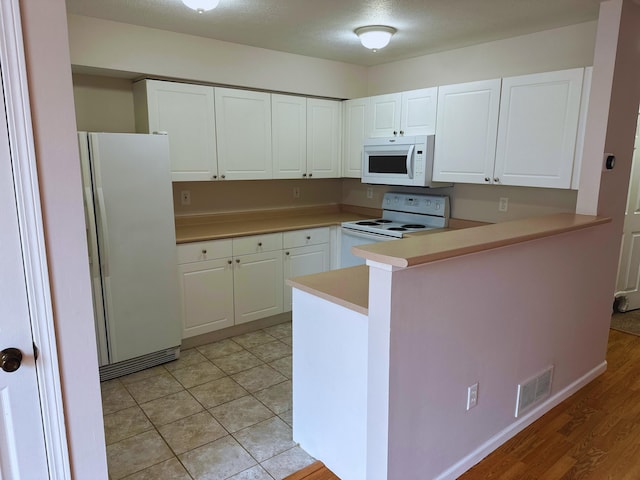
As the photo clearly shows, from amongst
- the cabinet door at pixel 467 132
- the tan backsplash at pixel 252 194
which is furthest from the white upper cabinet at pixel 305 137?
the cabinet door at pixel 467 132

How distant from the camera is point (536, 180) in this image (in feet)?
9.73

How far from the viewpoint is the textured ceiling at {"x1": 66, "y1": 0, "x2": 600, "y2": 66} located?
2.59 m

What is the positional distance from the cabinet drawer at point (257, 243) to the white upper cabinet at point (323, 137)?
2.79ft

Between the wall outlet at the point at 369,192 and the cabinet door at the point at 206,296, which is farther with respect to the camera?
the wall outlet at the point at 369,192

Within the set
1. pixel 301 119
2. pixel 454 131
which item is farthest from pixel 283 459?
pixel 301 119

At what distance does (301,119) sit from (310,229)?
1051 mm

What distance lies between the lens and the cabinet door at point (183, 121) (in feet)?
10.5

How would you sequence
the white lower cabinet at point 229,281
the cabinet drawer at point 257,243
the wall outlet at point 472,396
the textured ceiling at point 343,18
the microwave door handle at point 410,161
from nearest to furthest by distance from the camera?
the wall outlet at point 472,396 → the textured ceiling at point 343,18 → the white lower cabinet at point 229,281 → the cabinet drawer at point 257,243 → the microwave door handle at point 410,161

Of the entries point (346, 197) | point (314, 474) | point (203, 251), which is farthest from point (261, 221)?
point (314, 474)

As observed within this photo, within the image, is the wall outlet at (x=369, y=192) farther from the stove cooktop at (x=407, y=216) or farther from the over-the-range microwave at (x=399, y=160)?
the over-the-range microwave at (x=399, y=160)

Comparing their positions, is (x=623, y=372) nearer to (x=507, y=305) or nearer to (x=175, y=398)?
(x=507, y=305)

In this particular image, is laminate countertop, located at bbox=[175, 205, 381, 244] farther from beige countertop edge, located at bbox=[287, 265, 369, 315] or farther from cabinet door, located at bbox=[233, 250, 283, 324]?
beige countertop edge, located at bbox=[287, 265, 369, 315]

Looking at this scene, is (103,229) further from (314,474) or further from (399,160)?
(399,160)

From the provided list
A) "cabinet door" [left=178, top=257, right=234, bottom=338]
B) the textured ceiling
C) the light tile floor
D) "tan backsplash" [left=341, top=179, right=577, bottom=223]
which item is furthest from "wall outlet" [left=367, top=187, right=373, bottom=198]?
the light tile floor
